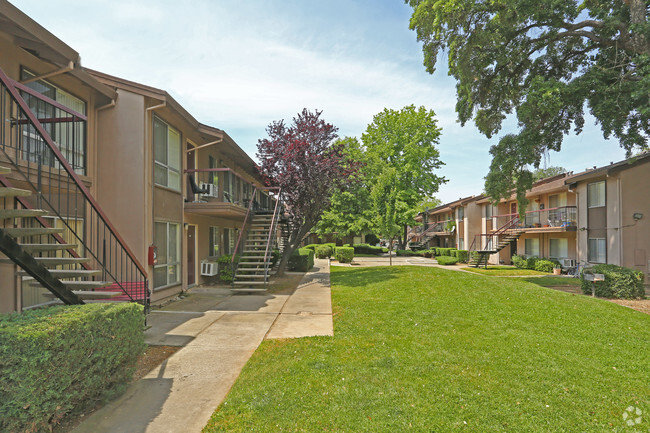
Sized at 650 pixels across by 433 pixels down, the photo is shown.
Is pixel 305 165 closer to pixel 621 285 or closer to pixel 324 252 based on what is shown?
pixel 621 285

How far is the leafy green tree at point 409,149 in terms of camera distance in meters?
32.0

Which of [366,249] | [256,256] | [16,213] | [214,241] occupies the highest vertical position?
[16,213]

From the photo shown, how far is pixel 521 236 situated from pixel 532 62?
14815mm

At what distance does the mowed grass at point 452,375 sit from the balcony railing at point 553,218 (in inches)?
535

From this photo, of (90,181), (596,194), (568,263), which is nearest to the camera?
(90,181)

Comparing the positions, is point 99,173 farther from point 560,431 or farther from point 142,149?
point 560,431

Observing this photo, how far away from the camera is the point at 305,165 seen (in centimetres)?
1377

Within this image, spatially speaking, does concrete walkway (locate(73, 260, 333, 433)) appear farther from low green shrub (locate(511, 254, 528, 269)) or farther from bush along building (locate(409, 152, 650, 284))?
low green shrub (locate(511, 254, 528, 269))

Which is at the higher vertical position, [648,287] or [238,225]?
[238,225]

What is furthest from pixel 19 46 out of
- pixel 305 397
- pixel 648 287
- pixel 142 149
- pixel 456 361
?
pixel 648 287

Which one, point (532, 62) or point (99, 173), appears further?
point (532, 62)

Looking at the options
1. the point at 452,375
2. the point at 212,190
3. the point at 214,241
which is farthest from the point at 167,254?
the point at 452,375

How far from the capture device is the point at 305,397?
13.4ft

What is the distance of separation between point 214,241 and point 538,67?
17241mm
